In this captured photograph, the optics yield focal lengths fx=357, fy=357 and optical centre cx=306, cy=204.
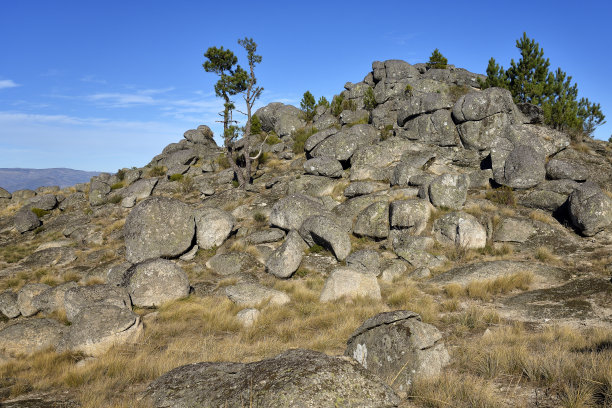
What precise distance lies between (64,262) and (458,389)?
2401 cm

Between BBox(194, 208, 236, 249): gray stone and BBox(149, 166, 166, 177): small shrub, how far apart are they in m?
22.4

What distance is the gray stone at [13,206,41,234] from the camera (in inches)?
1246

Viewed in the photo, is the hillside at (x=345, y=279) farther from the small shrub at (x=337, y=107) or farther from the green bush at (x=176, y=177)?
the small shrub at (x=337, y=107)

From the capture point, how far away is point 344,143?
97.6 ft

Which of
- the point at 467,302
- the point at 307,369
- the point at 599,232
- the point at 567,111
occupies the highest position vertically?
the point at 567,111

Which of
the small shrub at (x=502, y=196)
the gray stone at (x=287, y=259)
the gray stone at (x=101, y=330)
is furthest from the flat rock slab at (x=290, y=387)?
the small shrub at (x=502, y=196)

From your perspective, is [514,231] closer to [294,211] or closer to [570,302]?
[570,302]

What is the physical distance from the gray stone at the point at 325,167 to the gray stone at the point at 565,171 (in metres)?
13.7

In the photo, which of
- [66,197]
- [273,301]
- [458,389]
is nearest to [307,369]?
[458,389]

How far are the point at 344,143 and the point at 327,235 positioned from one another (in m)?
13.7

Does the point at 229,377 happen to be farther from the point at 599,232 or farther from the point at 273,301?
the point at 599,232

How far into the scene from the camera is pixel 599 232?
56.4 ft

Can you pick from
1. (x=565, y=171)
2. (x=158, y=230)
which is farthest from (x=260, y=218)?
(x=565, y=171)

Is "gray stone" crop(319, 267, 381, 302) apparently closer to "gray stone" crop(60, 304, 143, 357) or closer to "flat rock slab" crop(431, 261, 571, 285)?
"flat rock slab" crop(431, 261, 571, 285)
